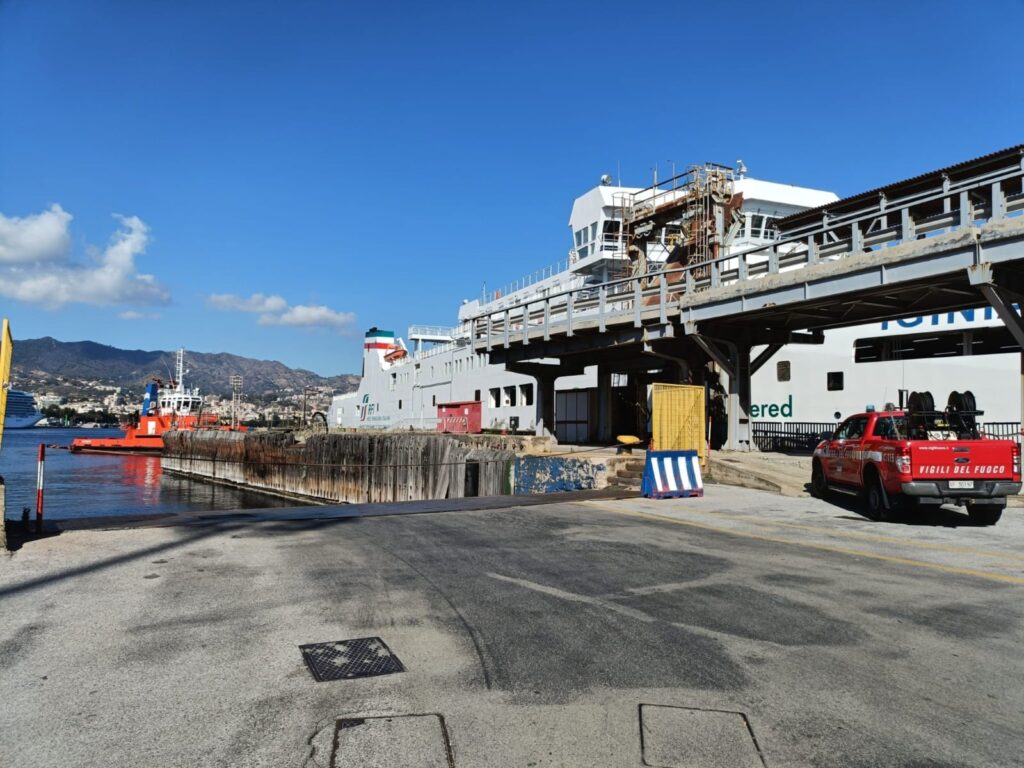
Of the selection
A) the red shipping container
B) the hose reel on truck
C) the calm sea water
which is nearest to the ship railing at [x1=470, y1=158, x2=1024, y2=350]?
the hose reel on truck

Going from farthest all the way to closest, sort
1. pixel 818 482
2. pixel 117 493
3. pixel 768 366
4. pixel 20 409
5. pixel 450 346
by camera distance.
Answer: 1. pixel 20 409
2. pixel 450 346
3. pixel 117 493
4. pixel 768 366
5. pixel 818 482

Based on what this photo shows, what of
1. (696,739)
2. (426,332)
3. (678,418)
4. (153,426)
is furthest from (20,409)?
(696,739)

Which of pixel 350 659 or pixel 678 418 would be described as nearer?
pixel 350 659

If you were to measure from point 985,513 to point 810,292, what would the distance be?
6.72m

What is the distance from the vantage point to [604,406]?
97.2ft

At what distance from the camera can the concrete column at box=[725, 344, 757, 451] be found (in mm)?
20531

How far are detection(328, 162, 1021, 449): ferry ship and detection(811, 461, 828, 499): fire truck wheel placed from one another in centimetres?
827

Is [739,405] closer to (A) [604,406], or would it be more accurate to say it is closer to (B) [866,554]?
(A) [604,406]

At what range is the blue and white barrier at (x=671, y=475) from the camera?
1555 cm

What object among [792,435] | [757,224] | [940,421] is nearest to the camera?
[940,421]

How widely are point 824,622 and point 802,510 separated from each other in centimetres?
832

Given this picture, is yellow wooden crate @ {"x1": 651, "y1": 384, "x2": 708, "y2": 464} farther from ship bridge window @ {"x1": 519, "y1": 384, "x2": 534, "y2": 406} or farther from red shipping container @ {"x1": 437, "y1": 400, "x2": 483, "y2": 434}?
ship bridge window @ {"x1": 519, "y1": 384, "x2": 534, "y2": 406}

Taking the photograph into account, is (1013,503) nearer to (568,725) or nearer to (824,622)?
(824,622)

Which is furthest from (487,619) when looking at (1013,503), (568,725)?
(1013,503)
